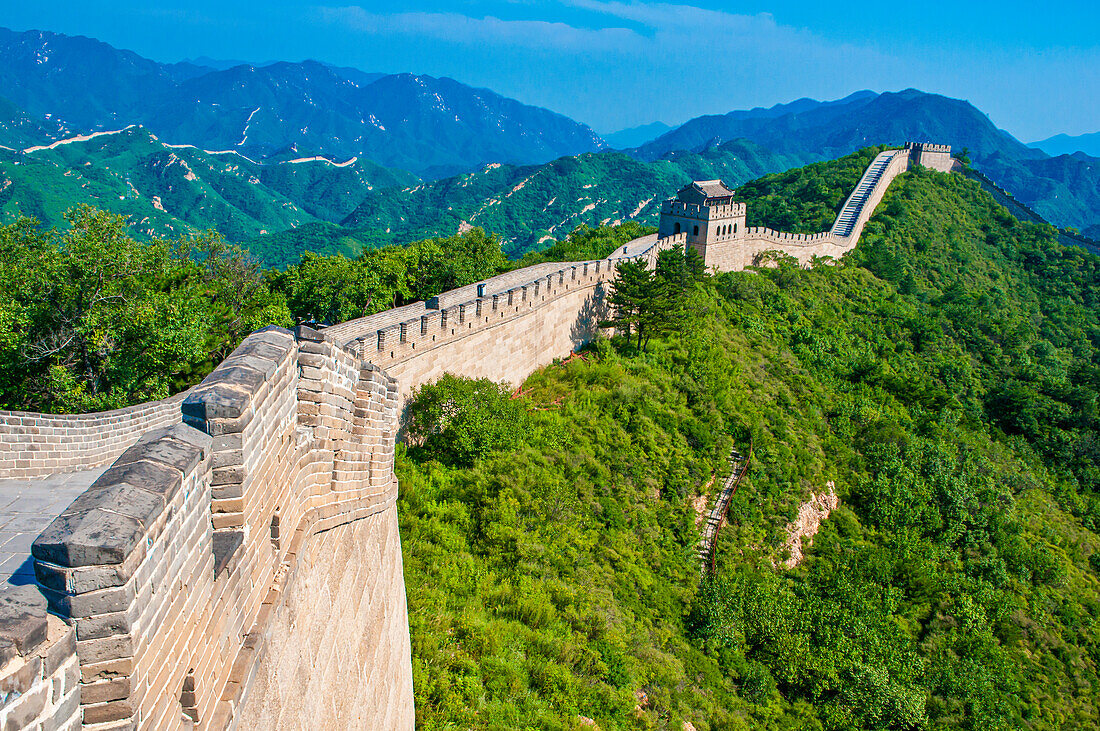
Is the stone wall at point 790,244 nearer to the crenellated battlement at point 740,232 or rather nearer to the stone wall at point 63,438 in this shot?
the crenellated battlement at point 740,232

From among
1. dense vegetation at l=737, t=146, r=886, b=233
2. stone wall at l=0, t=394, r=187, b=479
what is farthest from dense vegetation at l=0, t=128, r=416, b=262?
stone wall at l=0, t=394, r=187, b=479

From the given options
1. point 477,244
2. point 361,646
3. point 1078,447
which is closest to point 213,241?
point 477,244

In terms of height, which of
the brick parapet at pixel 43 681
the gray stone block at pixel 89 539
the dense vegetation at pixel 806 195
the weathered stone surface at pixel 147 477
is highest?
the dense vegetation at pixel 806 195

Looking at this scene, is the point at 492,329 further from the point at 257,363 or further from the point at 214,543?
the point at 214,543

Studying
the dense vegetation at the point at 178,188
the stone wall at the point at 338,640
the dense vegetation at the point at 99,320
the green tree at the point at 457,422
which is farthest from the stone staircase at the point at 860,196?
the dense vegetation at the point at 178,188

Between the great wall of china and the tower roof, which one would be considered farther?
the tower roof

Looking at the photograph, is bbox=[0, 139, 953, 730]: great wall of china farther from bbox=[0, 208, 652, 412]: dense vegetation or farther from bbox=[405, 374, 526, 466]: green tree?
bbox=[405, 374, 526, 466]: green tree
